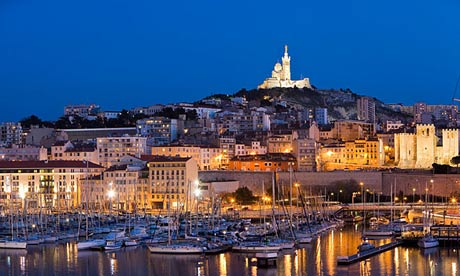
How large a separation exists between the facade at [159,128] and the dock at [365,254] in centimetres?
2830

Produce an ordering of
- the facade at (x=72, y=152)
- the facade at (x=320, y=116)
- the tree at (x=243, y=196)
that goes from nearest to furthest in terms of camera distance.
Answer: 1. the tree at (x=243, y=196)
2. the facade at (x=72, y=152)
3. the facade at (x=320, y=116)

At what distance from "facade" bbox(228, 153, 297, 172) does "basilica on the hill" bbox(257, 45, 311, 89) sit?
34.2 m

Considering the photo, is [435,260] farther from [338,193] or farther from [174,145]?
[174,145]

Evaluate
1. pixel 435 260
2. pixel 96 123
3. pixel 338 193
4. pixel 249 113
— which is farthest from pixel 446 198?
pixel 96 123

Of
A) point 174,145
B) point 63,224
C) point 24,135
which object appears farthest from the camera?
point 24,135

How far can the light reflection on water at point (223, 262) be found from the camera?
976 inches

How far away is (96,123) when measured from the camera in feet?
207

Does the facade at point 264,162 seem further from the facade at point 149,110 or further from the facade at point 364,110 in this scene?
the facade at point 364,110

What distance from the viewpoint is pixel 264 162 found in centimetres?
4669

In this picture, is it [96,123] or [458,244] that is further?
[96,123]

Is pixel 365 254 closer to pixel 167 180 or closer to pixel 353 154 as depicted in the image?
pixel 167 180

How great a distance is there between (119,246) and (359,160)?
2395 centimetres

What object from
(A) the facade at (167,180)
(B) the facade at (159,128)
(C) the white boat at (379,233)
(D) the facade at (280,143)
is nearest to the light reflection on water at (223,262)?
(C) the white boat at (379,233)

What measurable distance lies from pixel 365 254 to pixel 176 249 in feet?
18.2
